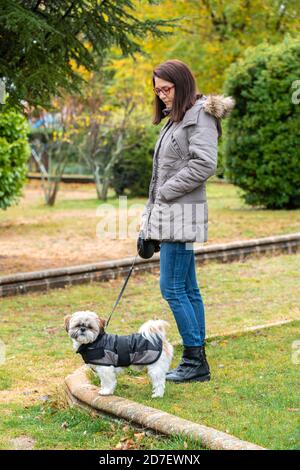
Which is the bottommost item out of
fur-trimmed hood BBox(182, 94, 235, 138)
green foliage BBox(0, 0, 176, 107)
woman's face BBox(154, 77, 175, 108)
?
fur-trimmed hood BBox(182, 94, 235, 138)

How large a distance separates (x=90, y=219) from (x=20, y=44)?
7.94 meters

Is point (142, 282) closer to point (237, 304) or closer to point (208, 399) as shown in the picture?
point (237, 304)

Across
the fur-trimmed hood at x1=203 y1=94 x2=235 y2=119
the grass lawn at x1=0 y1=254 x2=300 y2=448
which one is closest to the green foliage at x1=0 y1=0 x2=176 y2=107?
the grass lawn at x1=0 y1=254 x2=300 y2=448

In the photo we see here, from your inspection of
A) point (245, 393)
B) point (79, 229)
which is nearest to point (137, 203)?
point (79, 229)

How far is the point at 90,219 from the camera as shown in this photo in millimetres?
17219

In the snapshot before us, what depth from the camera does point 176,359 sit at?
649cm

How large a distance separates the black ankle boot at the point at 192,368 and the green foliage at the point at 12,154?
356 inches

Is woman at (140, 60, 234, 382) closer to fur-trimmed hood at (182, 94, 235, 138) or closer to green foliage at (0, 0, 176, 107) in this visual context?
fur-trimmed hood at (182, 94, 235, 138)

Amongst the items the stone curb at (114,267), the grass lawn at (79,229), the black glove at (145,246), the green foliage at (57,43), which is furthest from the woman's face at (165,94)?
the grass lawn at (79,229)

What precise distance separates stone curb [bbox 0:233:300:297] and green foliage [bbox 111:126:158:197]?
9.41 meters

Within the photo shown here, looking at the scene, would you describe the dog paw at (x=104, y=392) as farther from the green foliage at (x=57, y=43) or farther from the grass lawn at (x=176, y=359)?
the green foliage at (x=57, y=43)

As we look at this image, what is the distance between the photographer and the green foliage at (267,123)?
16.4m

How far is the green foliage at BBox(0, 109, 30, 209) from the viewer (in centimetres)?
1450
